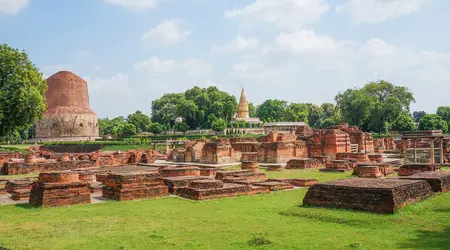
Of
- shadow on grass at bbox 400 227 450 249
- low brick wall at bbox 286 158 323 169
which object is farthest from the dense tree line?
shadow on grass at bbox 400 227 450 249

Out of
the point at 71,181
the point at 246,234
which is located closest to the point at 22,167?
the point at 71,181

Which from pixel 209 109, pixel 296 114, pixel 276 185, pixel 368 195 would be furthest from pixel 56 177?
pixel 296 114

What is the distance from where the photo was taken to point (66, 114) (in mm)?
54906

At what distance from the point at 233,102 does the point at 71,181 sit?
59825 mm

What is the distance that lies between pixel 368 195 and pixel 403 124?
54588 mm

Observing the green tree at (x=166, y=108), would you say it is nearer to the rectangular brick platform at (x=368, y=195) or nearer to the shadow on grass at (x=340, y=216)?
the rectangular brick platform at (x=368, y=195)

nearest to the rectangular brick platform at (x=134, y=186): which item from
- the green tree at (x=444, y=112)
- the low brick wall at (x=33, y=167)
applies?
the low brick wall at (x=33, y=167)

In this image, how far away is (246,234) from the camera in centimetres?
732

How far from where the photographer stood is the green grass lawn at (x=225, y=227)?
21.7 ft

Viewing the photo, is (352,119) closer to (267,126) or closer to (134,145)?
(267,126)

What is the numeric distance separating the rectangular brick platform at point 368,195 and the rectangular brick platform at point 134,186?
5146mm

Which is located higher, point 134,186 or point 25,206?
point 134,186

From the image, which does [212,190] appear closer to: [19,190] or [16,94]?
[19,190]

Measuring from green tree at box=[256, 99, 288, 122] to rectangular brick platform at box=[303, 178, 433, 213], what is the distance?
241 feet
